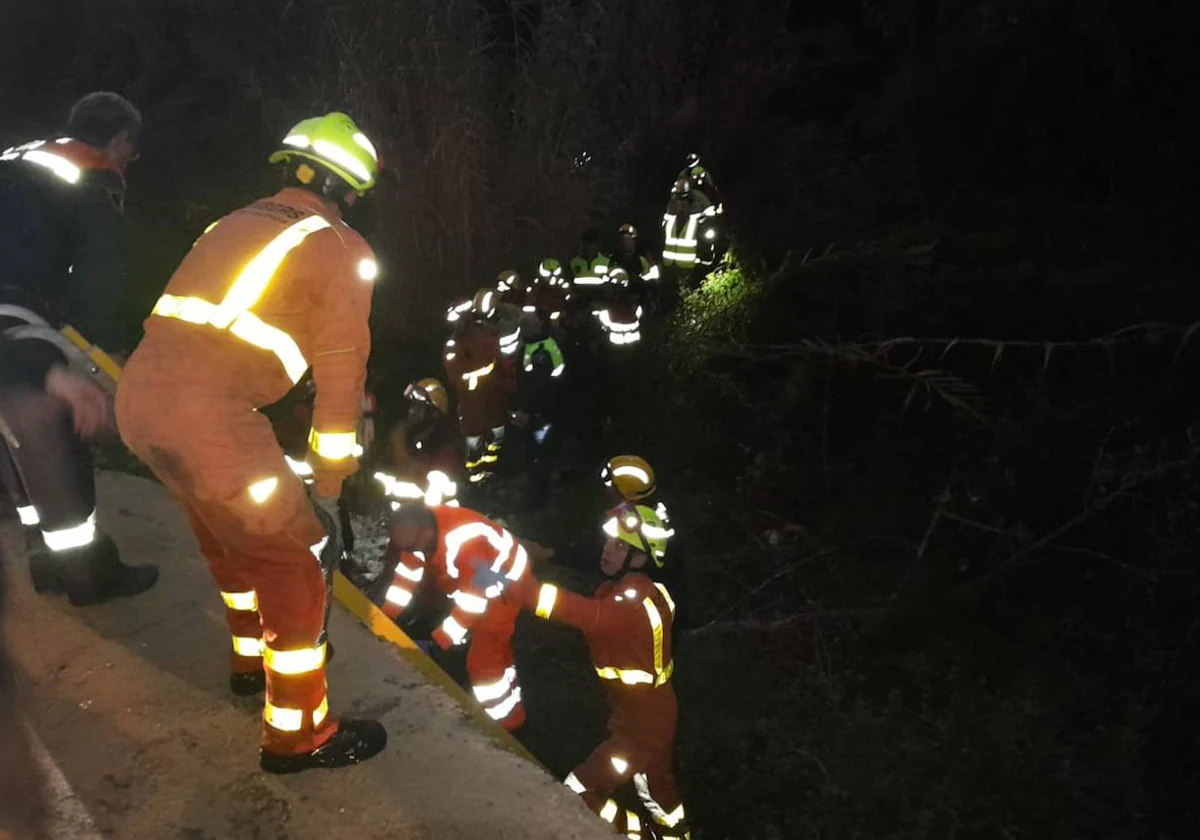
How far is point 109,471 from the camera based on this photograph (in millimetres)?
4488

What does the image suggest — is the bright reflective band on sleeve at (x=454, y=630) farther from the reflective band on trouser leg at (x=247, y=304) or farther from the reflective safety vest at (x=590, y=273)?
the reflective safety vest at (x=590, y=273)

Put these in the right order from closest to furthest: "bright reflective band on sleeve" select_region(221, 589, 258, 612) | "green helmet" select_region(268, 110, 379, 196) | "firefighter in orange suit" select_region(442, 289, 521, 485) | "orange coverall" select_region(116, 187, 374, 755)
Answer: "orange coverall" select_region(116, 187, 374, 755) < "green helmet" select_region(268, 110, 379, 196) < "bright reflective band on sleeve" select_region(221, 589, 258, 612) < "firefighter in orange suit" select_region(442, 289, 521, 485)

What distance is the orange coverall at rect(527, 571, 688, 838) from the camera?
131 inches

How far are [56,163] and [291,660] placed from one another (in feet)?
5.55

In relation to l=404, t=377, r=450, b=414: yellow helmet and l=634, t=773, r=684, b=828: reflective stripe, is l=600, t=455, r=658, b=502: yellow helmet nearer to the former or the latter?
l=634, t=773, r=684, b=828: reflective stripe

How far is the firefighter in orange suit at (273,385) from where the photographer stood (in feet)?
7.31

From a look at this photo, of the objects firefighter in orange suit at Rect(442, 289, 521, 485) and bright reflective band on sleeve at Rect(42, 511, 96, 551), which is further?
firefighter in orange suit at Rect(442, 289, 521, 485)

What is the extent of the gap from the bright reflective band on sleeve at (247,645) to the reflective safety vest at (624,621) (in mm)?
922

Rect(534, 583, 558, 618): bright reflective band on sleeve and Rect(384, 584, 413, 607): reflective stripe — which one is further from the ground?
Rect(534, 583, 558, 618): bright reflective band on sleeve

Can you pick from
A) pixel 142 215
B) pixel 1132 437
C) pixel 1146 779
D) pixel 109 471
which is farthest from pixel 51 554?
pixel 142 215

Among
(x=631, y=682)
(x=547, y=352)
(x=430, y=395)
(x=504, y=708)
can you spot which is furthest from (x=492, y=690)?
(x=547, y=352)

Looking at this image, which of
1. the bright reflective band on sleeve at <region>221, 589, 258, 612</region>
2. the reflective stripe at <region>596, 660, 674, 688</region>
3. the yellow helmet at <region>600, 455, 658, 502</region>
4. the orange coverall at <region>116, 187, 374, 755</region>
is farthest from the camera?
the yellow helmet at <region>600, 455, 658, 502</region>

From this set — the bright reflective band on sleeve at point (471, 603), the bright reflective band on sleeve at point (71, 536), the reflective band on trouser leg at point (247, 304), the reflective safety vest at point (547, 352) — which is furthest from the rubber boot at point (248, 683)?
the reflective safety vest at point (547, 352)

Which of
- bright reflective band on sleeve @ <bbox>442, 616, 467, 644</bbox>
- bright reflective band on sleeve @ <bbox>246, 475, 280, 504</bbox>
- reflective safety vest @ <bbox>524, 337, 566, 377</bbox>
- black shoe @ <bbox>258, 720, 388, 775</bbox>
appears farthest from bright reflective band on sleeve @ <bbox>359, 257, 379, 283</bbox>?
reflective safety vest @ <bbox>524, 337, 566, 377</bbox>
